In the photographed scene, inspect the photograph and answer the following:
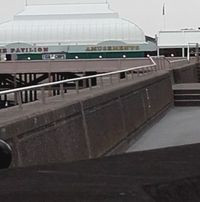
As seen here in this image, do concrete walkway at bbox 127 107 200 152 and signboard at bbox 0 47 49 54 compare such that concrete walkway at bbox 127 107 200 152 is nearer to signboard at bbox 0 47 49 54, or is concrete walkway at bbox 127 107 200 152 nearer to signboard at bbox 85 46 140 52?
signboard at bbox 85 46 140 52

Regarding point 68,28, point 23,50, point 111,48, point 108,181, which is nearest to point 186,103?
point 108,181

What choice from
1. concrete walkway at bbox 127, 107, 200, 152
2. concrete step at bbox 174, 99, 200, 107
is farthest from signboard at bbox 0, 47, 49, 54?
concrete walkway at bbox 127, 107, 200, 152

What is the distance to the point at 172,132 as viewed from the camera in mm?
17438

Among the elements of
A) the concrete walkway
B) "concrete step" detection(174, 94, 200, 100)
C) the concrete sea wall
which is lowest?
"concrete step" detection(174, 94, 200, 100)

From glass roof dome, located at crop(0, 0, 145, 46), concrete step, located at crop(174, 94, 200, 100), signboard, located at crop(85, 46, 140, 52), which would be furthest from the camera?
glass roof dome, located at crop(0, 0, 145, 46)

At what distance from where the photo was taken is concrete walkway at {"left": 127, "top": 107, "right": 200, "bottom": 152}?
15.2 m

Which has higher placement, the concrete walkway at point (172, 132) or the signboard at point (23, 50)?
the concrete walkway at point (172, 132)

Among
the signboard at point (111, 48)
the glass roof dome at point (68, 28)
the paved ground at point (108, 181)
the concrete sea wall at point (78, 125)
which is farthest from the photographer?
the glass roof dome at point (68, 28)

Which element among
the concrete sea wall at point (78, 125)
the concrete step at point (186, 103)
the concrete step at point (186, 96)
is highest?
the concrete sea wall at point (78, 125)

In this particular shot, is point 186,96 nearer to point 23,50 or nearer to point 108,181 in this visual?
point 108,181

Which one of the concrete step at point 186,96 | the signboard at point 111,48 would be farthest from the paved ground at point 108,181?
the signboard at point 111,48

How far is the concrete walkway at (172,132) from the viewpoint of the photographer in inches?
597

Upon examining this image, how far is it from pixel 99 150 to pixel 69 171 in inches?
260

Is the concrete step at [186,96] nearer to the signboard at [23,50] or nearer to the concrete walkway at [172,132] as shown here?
the concrete walkway at [172,132]
